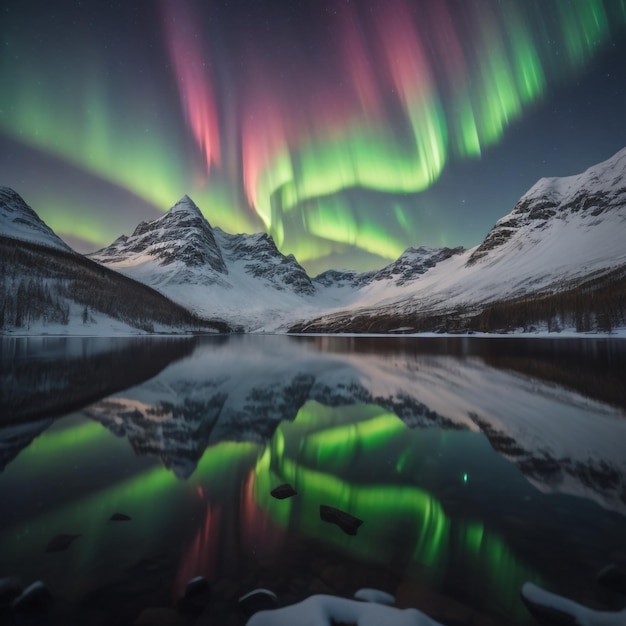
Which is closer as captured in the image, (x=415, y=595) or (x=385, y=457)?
(x=415, y=595)

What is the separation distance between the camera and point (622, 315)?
11731 cm

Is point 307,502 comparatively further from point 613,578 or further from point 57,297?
point 57,297

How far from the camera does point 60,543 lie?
7.11 metres

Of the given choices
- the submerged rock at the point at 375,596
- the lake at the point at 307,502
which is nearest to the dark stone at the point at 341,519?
the lake at the point at 307,502

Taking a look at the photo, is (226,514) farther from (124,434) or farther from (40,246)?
(40,246)

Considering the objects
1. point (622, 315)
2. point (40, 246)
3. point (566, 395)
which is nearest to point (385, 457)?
point (566, 395)

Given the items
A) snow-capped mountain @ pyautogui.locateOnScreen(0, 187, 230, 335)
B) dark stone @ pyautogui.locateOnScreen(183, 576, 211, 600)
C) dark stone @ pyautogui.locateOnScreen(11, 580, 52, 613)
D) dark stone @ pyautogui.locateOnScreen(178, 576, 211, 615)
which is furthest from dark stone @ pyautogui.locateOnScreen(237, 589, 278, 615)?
snow-capped mountain @ pyautogui.locateOnScreen(0, 187, 230, 335)

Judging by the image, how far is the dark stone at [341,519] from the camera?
7.96 meters

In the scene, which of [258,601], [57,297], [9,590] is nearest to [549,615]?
[258,601]

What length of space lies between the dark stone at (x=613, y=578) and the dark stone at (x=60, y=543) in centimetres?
1023

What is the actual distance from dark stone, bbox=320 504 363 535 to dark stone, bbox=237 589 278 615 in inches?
106

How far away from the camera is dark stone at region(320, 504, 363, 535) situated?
7.96 metres

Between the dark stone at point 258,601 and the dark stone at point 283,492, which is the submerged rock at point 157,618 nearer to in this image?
the dark stone at point 258,601

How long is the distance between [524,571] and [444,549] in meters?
1.44
